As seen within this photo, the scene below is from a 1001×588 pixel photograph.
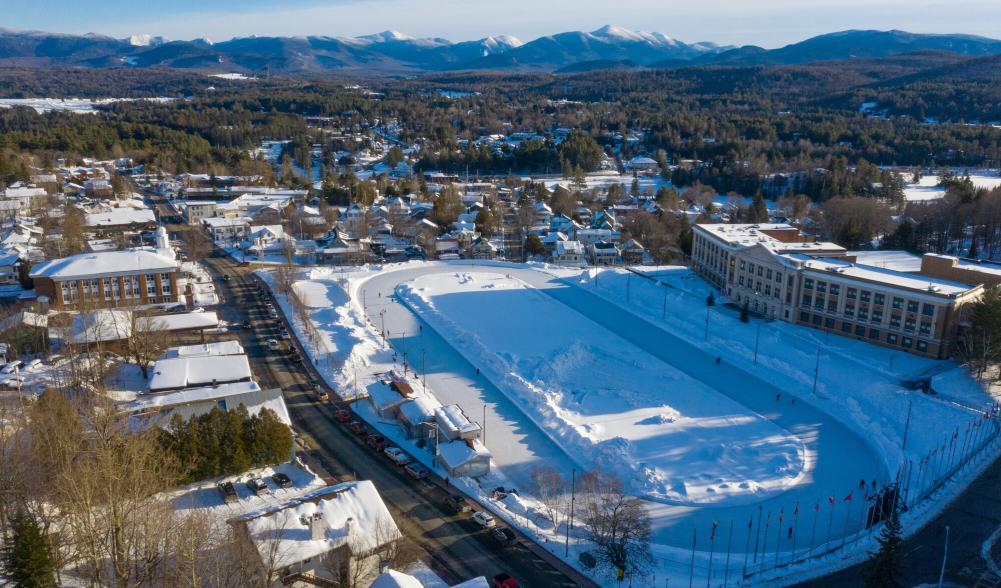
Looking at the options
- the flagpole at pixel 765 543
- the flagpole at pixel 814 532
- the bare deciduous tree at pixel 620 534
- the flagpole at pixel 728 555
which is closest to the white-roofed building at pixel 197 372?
the bare deciduous tree at pixel 620 534

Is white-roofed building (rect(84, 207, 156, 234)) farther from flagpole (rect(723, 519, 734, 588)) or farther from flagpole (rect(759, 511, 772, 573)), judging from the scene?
flagpole (rect(759, 511, 772, 573))

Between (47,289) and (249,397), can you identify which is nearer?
(249,397)

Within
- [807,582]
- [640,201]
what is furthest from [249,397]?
[640,201]

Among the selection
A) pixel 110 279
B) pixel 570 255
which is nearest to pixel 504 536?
pixel 110 279

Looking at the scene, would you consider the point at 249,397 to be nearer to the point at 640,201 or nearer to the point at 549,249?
the point at 549,249

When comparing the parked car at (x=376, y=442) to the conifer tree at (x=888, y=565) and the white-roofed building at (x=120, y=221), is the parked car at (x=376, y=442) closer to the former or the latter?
the conifer tree at (x=888, y=565)
